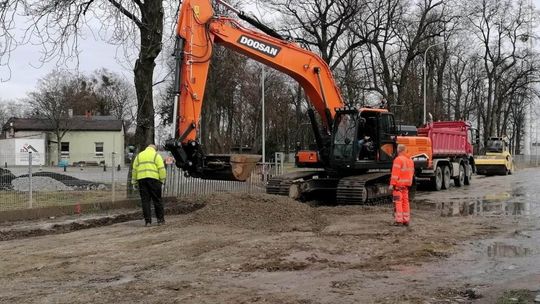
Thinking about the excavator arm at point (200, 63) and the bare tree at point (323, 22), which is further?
the bare tree at point (323, 22)

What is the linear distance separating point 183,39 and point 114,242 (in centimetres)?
514

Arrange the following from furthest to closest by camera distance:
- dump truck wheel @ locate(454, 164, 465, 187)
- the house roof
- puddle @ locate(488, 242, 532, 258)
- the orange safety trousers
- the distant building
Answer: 1. the house roof
2. the distant building
3. dump truck wheel @ locate(454, 164, 465, 187)
4. the orange safety trousers
5. puddle @ locate(488, 242, 532, 258)

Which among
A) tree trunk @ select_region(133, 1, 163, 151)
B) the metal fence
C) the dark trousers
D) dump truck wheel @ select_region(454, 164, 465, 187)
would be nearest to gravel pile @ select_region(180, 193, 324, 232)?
the dark trousers

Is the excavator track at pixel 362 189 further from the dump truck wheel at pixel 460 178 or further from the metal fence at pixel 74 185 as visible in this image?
the dump truck wheel at pixel 460 178

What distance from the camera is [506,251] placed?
9758 mm

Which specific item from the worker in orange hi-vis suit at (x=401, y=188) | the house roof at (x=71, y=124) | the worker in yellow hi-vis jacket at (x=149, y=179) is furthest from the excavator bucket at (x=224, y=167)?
the house roof at (x=71, y=124)

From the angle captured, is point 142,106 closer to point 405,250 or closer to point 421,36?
point 405,250

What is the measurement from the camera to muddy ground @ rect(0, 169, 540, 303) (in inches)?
269

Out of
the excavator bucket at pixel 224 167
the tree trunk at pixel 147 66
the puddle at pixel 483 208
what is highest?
the tree trunk at pixel 147 66

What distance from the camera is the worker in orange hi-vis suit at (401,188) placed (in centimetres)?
1224

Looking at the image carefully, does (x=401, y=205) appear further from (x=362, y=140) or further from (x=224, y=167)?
(x=362, y=140)

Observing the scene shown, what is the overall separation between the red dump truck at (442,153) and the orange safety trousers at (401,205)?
264 inches

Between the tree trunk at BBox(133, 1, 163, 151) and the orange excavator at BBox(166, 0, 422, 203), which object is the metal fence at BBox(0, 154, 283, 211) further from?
the orange excavator at BBox(166, 0, 422, 203)

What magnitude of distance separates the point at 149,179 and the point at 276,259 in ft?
15.0
